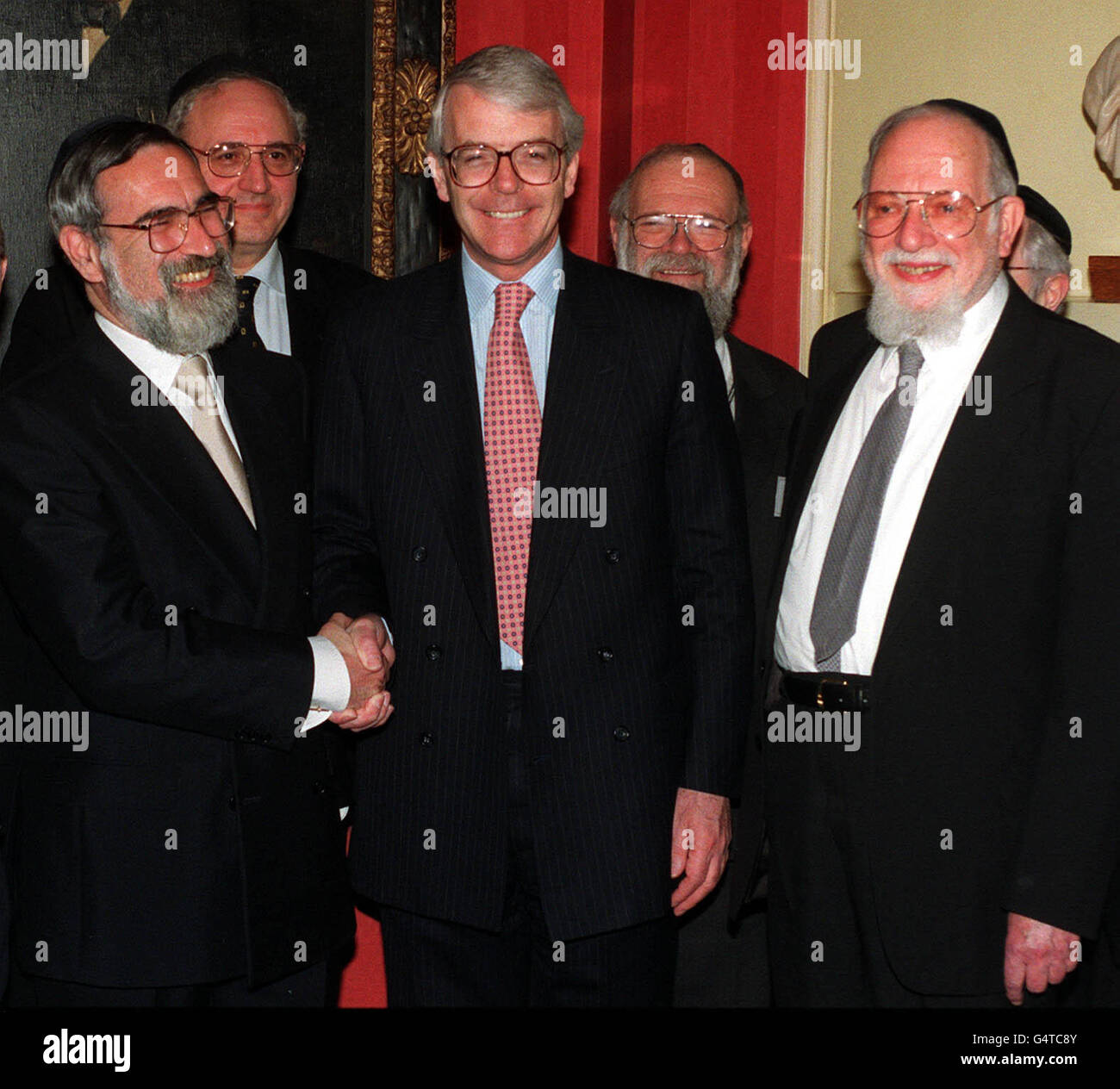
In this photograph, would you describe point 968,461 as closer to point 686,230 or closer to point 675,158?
point 686,230

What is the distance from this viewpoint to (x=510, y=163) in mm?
2709

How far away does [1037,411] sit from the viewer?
252cm

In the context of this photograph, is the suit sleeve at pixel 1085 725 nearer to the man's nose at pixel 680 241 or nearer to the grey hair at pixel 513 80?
the grey hair at pixel 513 80

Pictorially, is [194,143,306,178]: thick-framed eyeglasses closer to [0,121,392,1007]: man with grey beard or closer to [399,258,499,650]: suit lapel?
[0,121,392,1007]: man with grey beard

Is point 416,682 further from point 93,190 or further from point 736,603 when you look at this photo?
point 93,190

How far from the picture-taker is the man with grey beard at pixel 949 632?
244 centimetres

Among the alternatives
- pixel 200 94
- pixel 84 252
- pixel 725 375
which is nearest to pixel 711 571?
pixel 725 375

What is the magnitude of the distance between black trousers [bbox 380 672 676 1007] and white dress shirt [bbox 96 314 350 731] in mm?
303

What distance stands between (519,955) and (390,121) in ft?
8.50

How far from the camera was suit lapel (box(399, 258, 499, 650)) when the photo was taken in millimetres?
2623

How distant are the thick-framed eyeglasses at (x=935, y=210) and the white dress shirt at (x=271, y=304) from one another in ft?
4.73

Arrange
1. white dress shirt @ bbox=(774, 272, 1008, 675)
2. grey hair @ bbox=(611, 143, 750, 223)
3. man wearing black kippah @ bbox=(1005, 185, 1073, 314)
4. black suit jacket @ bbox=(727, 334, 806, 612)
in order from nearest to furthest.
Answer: white dress shirt @ bbox=(774, 272, 1008, 675)
black suit jacket @ bbox=(727, 334, 806, 612)
man wearing black kippah @ bbox=(1005, 185, 1073, 314)
grey hair @ bbox=(611, 143, 750, 223)

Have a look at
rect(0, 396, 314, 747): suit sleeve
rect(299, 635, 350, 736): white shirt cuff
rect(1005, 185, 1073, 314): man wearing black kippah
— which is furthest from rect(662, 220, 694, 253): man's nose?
rect(0, 396, 314, 747): suit sleeve
